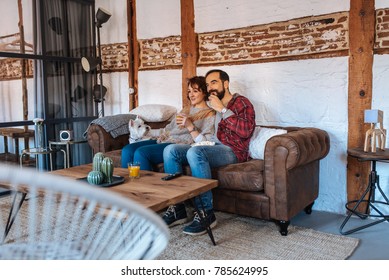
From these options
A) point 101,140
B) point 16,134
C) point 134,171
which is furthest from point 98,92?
point 134,171

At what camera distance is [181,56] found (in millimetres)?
4023

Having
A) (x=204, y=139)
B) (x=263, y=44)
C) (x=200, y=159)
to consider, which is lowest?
(x=200, y=159)

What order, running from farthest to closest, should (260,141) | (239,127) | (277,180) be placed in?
(260,141) → (239,127) → (277,180)

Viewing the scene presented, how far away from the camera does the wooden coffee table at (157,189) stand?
6.29ft

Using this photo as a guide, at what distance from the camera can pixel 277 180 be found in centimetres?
252

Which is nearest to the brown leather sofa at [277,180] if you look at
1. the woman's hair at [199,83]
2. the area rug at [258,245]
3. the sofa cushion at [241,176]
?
the sofa cushion at [241,176]

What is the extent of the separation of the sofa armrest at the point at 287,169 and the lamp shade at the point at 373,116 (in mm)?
398

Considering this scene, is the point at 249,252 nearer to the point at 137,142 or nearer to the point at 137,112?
the point at 137,142

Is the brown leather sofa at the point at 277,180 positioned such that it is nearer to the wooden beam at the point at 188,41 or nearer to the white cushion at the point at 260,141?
the white cushion at the point at 260,141

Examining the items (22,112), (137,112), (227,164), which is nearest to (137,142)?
(137,112)

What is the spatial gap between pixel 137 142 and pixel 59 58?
1668mm

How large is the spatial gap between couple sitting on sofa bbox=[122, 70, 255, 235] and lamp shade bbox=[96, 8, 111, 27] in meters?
1.83

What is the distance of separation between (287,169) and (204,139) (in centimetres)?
79

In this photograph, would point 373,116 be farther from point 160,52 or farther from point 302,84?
point 160,52
